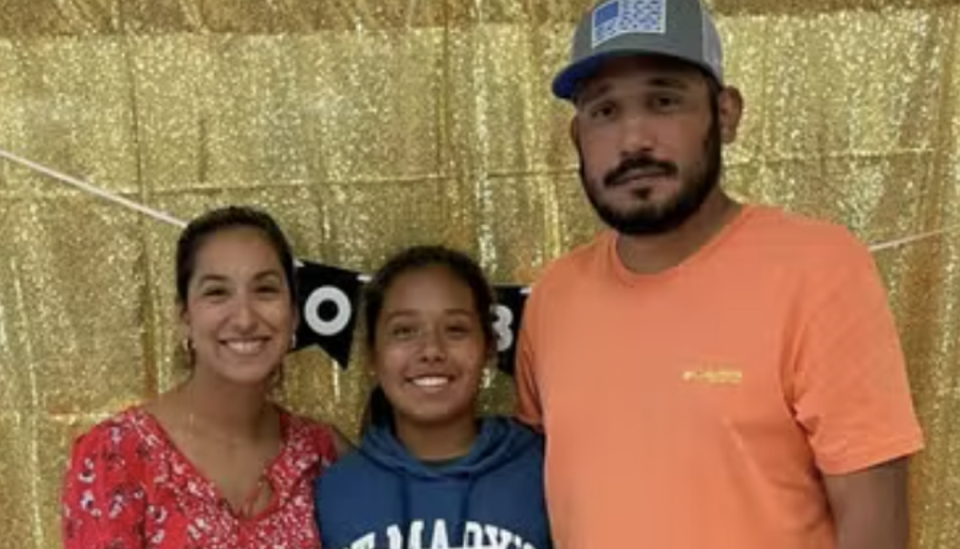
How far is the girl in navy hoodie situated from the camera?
1.56 metres

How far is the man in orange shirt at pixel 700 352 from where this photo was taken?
131cm

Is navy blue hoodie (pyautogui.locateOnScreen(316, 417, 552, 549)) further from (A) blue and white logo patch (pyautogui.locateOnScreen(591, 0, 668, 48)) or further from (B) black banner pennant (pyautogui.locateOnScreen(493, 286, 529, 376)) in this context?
(A) blue and white logo patch (pyautogui.locateOnScreen(591, 0, 668, 48))

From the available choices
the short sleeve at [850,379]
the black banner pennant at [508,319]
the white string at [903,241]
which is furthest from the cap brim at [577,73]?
the white string at [903,241]

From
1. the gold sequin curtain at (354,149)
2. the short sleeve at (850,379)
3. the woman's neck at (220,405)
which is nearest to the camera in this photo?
the short sleeve at (850,379)

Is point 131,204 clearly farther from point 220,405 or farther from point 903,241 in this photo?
point 903,241

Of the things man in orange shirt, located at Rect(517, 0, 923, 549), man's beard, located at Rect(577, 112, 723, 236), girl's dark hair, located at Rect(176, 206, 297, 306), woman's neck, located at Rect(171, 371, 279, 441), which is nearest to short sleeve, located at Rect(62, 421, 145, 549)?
woman's neck, located at Rect(171, 371, 279, 441)

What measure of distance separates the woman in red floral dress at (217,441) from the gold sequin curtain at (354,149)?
319 mm

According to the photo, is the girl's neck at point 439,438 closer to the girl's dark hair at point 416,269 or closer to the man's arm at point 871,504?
the girl's dark hair at point 416,269

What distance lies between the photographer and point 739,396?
133 cm

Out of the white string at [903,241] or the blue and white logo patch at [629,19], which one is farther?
the white string at [903,241]

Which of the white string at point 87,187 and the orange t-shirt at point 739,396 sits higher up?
the white string at point 87,187

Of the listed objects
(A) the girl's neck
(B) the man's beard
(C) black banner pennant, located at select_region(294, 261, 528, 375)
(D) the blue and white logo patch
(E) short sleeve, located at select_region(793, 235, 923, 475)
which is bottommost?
(A) the girl's neck

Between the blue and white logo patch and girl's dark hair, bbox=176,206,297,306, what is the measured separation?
485mm

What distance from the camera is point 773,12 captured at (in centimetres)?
198
